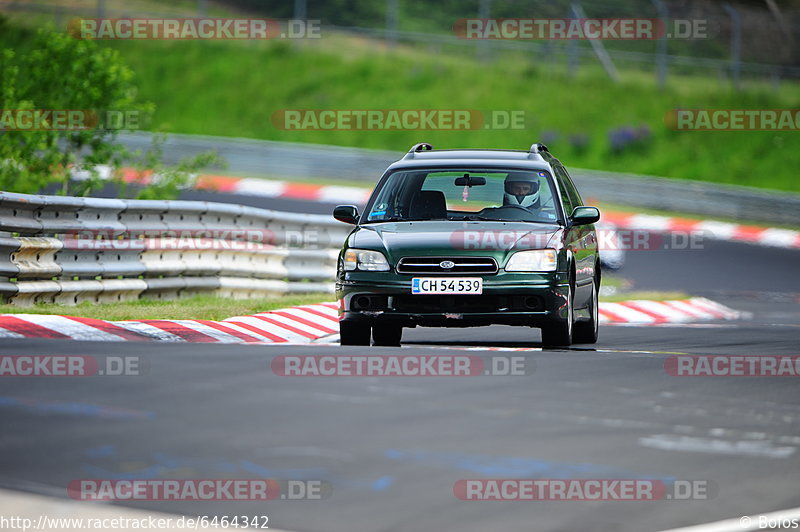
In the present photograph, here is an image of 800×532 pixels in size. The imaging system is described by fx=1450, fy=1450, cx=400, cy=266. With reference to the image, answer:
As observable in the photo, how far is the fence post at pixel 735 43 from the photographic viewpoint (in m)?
35.7

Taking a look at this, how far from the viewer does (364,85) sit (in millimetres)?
43969

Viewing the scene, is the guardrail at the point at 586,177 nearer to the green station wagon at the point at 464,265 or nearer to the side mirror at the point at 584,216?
the side mirror at the point at 584,216

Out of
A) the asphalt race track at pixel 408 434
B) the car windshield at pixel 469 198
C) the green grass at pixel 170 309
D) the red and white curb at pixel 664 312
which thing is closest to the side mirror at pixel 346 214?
the car windshield at pixel 469 198

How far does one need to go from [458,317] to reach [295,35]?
34715 millimetres

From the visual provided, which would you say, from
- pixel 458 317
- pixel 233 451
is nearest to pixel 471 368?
pixel 458 317

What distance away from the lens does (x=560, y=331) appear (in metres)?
11.6

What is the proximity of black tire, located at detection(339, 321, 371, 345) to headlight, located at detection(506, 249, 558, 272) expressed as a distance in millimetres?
1293

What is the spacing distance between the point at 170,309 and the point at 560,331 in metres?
4.58

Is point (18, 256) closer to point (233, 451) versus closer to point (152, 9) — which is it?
point (233, 451)

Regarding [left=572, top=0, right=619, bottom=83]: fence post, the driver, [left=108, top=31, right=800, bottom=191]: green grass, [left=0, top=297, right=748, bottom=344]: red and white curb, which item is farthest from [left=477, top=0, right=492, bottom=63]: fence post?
the driver

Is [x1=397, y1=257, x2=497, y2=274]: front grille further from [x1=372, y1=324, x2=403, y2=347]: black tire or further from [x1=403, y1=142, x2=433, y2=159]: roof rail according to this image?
[x1=403, y1=142, x2=433, y2=159]: roof rail

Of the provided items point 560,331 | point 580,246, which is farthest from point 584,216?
point 560,331

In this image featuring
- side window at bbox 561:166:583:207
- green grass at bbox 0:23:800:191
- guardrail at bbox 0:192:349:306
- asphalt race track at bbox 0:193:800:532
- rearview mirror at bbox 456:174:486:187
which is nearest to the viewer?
asphalt race track at bbox 0:193:800:532

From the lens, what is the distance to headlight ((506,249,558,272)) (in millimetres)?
11344
